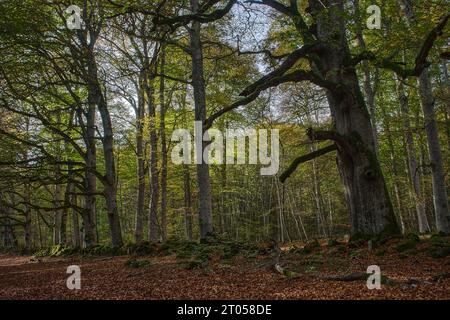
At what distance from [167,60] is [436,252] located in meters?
15.4

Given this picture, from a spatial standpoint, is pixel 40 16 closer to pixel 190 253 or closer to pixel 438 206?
pixel 190 253

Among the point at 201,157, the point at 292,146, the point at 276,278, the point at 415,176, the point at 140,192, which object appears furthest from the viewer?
the point at 140,192

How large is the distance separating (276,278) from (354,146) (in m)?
4.50

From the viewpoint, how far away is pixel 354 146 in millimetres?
9281

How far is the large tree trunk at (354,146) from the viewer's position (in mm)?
8984

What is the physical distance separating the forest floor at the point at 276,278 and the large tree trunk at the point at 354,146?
2.52ft

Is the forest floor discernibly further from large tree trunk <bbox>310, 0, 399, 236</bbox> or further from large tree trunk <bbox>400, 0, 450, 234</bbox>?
large tree trunk <bbox>400, 0, 450, 234</bbox>

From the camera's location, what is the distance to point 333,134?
354 inches

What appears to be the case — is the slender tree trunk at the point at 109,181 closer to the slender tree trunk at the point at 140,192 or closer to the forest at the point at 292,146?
the forest at the point at 292,146

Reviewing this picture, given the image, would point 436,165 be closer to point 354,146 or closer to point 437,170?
point 437,170

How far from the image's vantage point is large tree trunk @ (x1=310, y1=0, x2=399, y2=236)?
29.5ft

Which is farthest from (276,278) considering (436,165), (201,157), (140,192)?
(140,192)

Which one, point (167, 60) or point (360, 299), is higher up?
point (167, 60)
